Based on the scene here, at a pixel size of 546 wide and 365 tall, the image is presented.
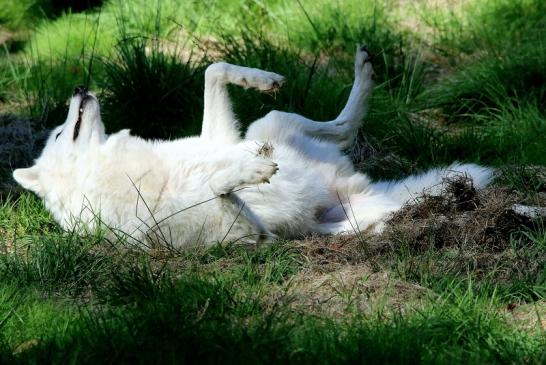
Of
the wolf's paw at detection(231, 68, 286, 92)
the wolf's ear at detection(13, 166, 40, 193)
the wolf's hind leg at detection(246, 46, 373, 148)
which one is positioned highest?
the wolf's paw at detection(231, 68, 286, 92)

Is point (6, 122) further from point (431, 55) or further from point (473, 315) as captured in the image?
point (473, 315)

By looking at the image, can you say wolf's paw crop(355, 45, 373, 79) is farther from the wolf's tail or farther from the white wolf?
the wolf's tail

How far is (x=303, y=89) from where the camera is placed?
6.49 meters

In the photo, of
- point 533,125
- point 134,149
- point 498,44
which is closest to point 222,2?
point 498,44

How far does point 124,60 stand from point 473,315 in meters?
4.16

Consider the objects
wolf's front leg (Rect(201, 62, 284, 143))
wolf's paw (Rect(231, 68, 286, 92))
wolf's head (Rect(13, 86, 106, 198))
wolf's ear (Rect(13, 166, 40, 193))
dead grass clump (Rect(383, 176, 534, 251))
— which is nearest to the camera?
dead grass clump (Rect(383, 176, 534, 251))

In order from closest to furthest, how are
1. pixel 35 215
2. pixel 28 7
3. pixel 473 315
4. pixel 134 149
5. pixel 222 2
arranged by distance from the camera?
pixel 473 315
pixel 134 149
pixel 35 215
pixel 222 2
pixel 28 7

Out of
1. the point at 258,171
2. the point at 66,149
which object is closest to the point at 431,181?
the point at 258,171

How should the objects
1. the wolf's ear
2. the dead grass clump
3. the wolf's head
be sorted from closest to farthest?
the dead grass clump → the wolf's head → the wolf's ear

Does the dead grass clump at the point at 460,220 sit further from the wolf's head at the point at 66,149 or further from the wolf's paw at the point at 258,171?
the wolf's head at the point at 66,149

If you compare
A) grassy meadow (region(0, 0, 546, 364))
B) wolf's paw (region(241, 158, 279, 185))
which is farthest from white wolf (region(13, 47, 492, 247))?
grassy meadow (region(0, 0, 546, 364))

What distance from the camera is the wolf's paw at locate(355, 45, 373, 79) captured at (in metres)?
5.60

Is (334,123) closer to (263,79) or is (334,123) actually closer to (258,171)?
(263,79)

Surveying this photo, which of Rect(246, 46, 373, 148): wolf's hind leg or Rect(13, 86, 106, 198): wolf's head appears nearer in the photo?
Rect(13, 86, 106, 198): wolf's head
